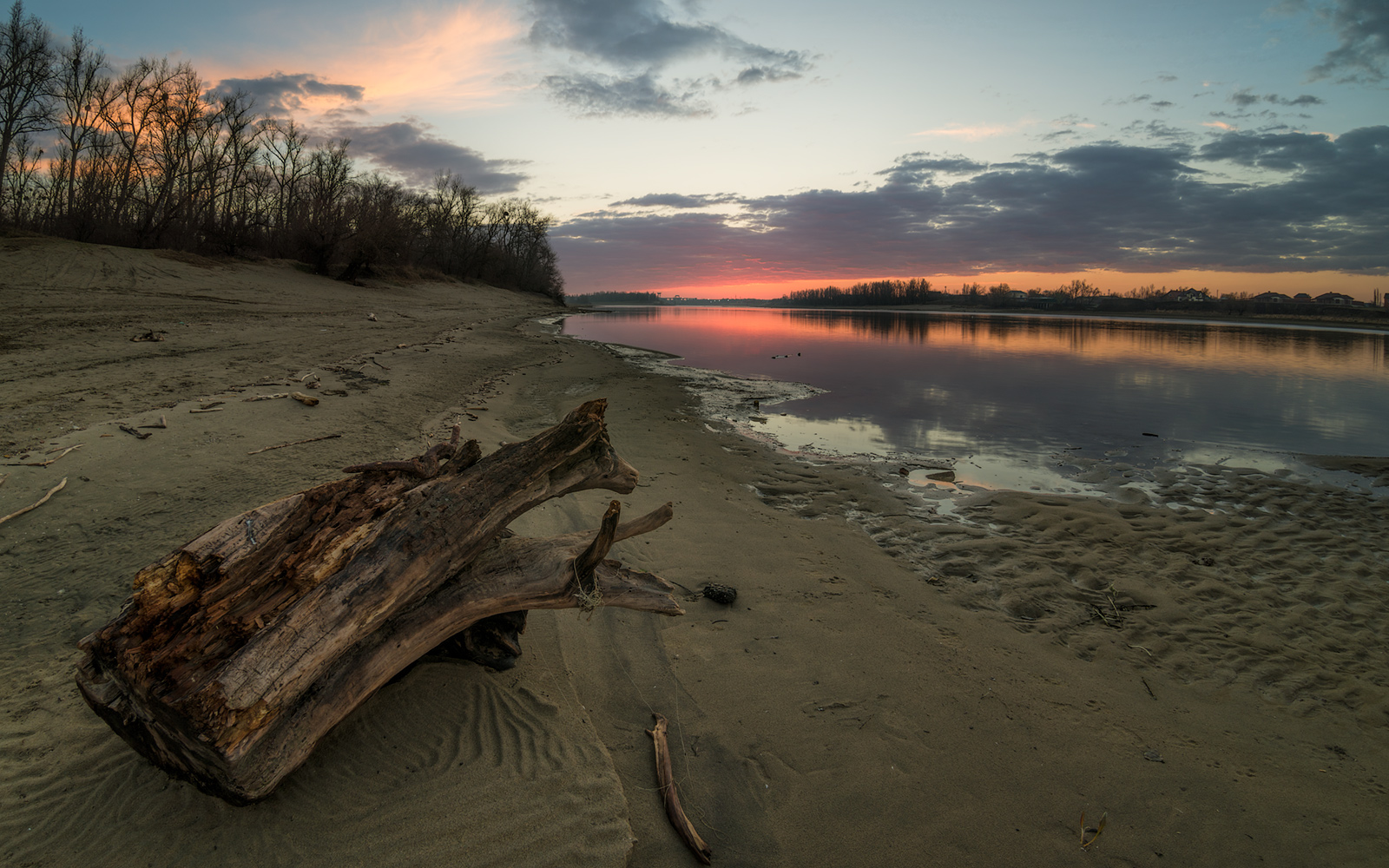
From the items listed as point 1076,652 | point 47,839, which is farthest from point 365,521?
Answer: point 1076,652

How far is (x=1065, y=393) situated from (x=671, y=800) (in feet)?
67.8

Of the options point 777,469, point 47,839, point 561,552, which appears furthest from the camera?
Result: point 777,469

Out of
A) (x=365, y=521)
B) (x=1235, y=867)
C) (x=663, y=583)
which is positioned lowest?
(x=1235, y=867)

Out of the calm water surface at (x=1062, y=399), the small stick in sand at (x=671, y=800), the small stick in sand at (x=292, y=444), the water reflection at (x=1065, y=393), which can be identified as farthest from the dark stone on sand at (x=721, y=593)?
the water reflection at (x=1065, y=393)

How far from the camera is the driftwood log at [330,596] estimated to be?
→ 7.57ft

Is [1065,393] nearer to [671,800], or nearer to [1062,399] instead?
[1062,399]

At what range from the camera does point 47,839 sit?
7.43 feet

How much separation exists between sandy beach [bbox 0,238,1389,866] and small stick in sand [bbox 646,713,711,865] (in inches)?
2.5

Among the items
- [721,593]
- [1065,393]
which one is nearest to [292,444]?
[721,593]

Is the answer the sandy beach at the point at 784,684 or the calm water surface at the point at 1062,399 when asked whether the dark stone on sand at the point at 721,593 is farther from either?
the calm water surface at the point at 1062,399

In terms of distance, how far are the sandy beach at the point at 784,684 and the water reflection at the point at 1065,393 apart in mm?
4698

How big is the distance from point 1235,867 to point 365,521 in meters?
4.57

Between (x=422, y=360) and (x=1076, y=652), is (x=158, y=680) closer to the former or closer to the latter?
(x=1076, y=652)

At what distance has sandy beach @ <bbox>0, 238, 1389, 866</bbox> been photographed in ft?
8.63
